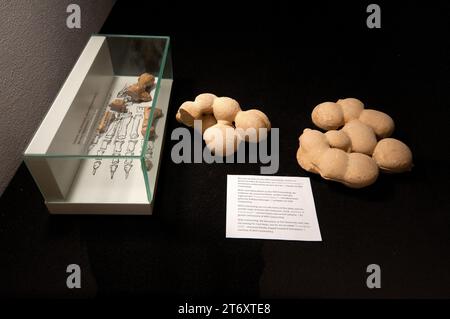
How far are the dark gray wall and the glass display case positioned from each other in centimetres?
12

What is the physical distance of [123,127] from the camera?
37.5 inches

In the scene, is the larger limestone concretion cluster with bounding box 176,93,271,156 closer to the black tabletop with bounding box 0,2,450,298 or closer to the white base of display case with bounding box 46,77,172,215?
the black tabletop with bounding box 0,2,450,298

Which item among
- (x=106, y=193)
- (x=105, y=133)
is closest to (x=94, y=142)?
(x=105, y=133)

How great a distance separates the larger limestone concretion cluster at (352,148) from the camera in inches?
32.9

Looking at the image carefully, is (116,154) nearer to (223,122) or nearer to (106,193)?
(106,193)

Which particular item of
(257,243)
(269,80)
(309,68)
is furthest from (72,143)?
(309,68)

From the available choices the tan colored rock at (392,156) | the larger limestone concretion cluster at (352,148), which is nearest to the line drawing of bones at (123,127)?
the larger limestone concretion cluster at (352,148)

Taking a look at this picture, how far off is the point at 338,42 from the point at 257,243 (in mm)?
1098

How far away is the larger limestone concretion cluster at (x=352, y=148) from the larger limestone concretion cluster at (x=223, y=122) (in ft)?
0.44

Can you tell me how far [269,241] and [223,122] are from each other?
359 millimetres

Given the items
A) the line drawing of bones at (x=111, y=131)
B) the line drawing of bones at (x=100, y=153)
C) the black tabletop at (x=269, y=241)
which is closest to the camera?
the black tabletop at (x=269, y=241)

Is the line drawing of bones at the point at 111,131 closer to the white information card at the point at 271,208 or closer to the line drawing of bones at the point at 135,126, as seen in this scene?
the line drawing of bones at the point at 135,126

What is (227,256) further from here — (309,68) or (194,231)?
(309,68)
